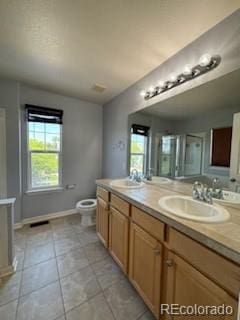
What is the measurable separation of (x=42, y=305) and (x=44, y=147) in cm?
235

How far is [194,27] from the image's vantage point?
138cm

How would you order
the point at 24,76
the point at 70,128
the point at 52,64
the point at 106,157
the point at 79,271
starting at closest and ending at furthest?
the point at 79,271, the point at 52,64, the point at 24,76, the point at 70,128, the point at 106,157

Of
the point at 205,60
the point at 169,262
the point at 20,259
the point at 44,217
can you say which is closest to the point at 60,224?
the point at 44,217

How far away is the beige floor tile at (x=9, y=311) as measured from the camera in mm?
1241

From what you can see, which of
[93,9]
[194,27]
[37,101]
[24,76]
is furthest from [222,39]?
[37,101]

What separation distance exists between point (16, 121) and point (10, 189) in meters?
1.12

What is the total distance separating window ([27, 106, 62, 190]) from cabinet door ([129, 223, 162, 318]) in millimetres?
2195

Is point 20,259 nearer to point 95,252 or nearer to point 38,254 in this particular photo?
point 38,254

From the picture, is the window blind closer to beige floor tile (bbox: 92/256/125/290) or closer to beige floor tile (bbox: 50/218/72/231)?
beige floor tile (bbox: 50/218/72/231)

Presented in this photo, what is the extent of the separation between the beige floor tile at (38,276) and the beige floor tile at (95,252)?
16.1 inches

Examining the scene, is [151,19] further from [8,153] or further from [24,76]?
[8,153]

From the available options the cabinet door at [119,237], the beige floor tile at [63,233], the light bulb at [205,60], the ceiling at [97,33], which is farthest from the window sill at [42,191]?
the light bulb at [205,60]

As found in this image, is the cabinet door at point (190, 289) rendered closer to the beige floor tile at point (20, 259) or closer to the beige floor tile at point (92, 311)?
the beige floor tile at point (92, 311)

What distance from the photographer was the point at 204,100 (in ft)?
5.39
